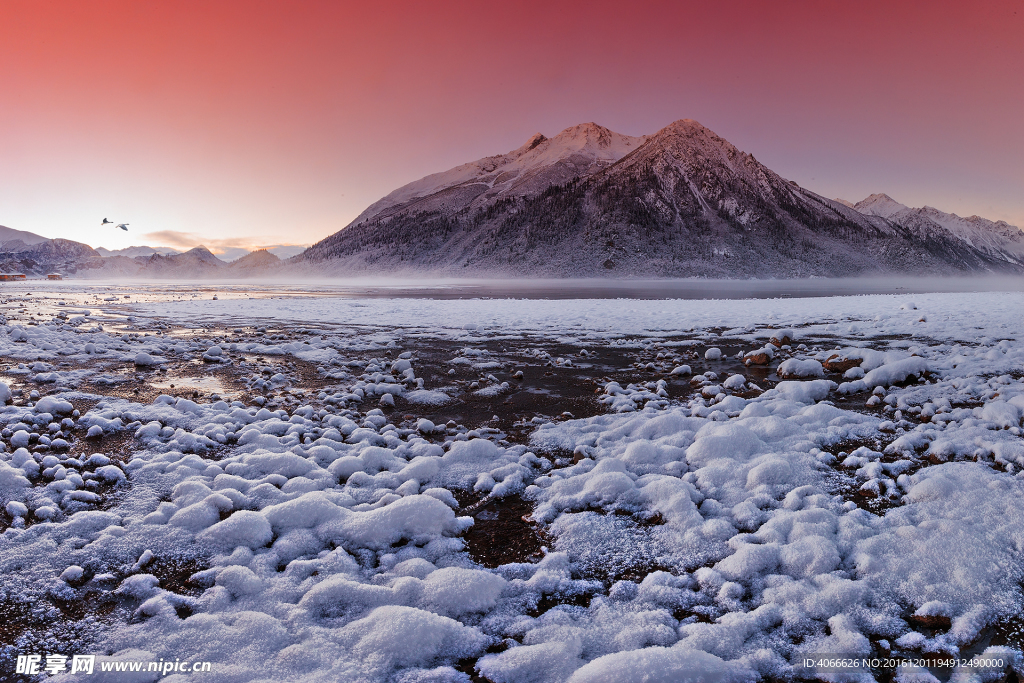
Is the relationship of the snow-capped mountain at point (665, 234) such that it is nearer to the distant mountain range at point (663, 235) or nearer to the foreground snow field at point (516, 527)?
the distant mountain range at point (663, 235)

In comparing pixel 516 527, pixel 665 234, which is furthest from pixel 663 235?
pixel 516 527

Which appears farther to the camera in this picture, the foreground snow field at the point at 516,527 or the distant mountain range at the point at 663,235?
the distant mountain range at the point at 663,235

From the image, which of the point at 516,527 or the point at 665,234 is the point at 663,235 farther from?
the point at 516,527

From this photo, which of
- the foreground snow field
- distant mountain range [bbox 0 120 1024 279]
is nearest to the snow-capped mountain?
distant mountain range [bbox 0 120 1024 279]

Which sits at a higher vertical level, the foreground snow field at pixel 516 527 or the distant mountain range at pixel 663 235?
the distant mountain range at pixel 663 235

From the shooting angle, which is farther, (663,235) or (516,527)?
(663,235)

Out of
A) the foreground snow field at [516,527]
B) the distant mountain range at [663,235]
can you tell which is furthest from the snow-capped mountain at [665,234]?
the foreground snow field at [516,527]

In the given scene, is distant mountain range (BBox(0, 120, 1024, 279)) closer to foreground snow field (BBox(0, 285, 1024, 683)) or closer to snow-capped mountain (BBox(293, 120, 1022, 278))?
snow-capped mountain (BBox(293, 120, 1022, 278))
